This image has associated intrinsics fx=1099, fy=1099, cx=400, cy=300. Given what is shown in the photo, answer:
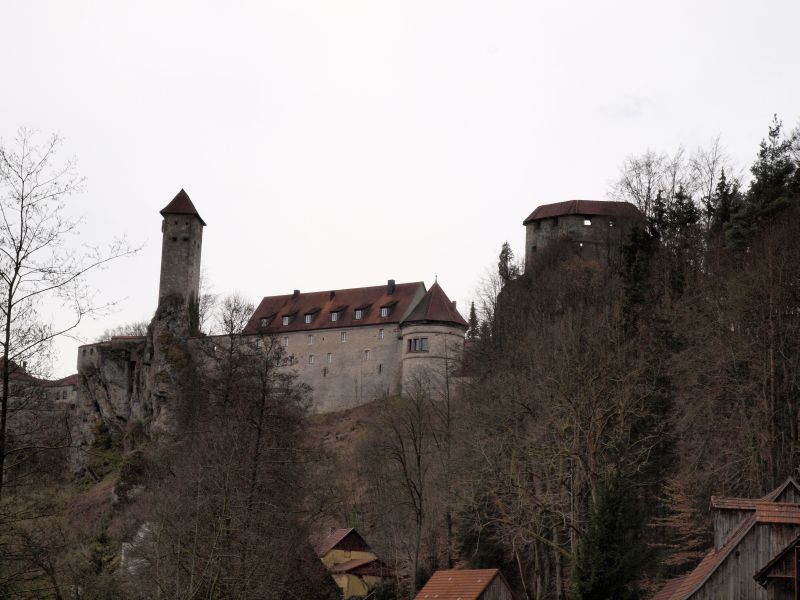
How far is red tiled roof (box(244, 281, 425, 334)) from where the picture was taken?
81938mm

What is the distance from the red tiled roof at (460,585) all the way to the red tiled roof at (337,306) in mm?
45563

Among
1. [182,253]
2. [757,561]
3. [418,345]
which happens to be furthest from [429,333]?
[757,561]

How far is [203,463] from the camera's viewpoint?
34.6m

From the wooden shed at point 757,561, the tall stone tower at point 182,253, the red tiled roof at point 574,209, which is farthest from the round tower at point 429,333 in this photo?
the wooden shed at point 757,561

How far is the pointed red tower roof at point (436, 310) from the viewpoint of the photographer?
7756 centimetres

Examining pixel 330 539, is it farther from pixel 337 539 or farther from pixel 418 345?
pixel 418 345

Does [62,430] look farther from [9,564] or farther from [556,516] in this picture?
[556,516]

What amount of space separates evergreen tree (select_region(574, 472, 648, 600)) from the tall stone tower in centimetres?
5480

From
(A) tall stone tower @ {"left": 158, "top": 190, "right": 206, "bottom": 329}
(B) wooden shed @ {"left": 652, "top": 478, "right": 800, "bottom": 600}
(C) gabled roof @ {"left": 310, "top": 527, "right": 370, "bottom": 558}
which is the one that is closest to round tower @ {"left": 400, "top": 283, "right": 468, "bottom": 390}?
(A) tall stone tower @ {"left": 158, "top": 190, "right": 206, "bottom": 329}

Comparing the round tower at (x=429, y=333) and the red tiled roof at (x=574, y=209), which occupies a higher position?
the red tiled roof at (x=574, y=209)

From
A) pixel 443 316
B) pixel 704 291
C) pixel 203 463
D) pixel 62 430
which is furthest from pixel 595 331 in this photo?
pixel 443 316

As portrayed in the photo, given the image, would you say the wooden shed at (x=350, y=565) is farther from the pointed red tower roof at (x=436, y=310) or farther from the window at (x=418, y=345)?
the pointed red tower roof at (x=436, y=310)

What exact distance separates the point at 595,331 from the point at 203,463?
14947 millimetres

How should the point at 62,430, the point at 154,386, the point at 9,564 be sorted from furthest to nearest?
the point at 154,386 → the point at 62,430 → the point at 9,564
